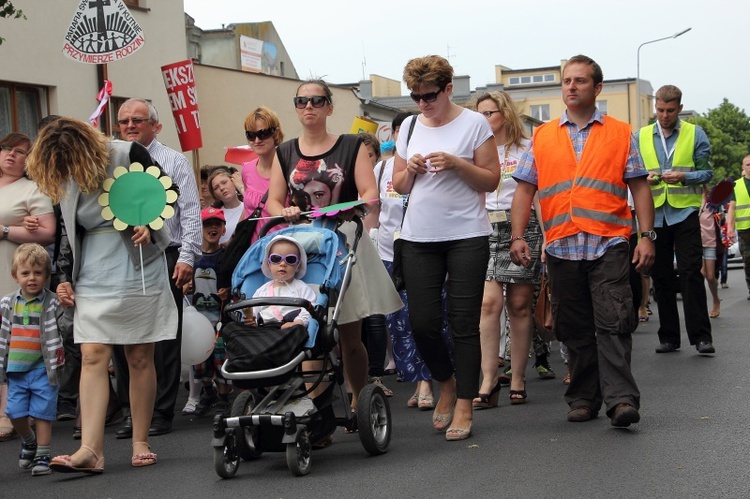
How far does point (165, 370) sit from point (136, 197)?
6.98 feet

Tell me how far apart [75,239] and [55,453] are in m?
1.66

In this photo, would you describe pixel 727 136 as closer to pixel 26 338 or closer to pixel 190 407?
pixel 190 407

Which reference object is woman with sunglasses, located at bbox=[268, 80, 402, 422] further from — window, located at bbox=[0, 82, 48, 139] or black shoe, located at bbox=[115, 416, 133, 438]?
window, located at bbox=[0, 82, 48, 139]

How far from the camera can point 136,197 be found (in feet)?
23.1

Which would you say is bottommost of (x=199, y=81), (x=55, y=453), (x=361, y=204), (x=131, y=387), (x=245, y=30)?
Answer: (x=55, y=453)

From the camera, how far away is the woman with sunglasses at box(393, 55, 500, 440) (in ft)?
24.2

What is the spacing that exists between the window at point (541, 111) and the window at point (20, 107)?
86054 millimetres

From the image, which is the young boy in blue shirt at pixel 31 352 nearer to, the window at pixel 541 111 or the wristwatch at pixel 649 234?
the wristwatch at pixel 649 234

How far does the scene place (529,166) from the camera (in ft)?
26.1

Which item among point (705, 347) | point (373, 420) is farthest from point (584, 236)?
point (705, 347)

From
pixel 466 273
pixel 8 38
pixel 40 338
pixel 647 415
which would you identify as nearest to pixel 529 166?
pixel 466 273

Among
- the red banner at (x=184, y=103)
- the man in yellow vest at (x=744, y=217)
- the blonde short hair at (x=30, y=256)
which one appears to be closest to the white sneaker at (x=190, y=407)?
the blonde short hair at (x=30, y=256)

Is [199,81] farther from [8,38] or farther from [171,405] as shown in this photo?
[171,405]

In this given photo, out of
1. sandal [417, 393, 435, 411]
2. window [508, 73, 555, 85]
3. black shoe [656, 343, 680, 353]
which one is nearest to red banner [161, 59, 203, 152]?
black shoe [656, 343, 680, 353]
